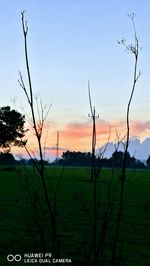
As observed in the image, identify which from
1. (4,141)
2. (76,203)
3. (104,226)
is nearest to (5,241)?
(104,226)

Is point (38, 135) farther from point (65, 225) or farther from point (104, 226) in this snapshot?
point (65, 225)

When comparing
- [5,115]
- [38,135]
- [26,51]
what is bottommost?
[38,135]

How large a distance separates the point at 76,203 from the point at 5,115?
3341 inches

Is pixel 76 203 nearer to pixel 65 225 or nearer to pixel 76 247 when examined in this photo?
pixel 65 225

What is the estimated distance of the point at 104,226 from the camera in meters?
4.32

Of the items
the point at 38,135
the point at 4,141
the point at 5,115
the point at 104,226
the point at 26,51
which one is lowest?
the point at 104,226

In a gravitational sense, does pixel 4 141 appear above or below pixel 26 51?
above

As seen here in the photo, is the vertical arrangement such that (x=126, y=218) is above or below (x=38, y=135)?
below

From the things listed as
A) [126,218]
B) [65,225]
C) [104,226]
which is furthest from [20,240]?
[104,226]

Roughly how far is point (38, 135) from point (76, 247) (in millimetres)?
11613

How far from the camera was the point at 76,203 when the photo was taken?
29547 millimetres

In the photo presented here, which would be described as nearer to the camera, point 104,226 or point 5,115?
point 104,226

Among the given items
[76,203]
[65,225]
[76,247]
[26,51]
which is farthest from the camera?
[76,203]

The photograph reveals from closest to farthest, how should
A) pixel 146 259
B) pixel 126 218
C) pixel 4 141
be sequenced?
pixel 146 259 → pixel 126 218 → pixel 4 141
